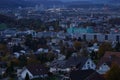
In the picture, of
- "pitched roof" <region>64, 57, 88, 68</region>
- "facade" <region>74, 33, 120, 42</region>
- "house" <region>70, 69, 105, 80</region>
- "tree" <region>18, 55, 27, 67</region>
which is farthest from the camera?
"facade" <region>74, 33, 120, 42</region>

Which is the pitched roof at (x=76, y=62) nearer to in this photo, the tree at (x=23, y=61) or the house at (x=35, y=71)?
the house at (x=35, y=71)

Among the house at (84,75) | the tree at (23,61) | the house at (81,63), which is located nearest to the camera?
the house at (84,75)

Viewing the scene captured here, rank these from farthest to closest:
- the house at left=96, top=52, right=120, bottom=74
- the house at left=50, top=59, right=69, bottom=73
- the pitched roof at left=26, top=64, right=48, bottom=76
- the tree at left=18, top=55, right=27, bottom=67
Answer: the tree at left=18, top=55, right=27, bottom=67, the house at left=50, top=59, right=69, bottom=73, the pitched roof at left=26, top=64, right=48, bottom=76, the house at left=96, top=52, right=120, bottom=74

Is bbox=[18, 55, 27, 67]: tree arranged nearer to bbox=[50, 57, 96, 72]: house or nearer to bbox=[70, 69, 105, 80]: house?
bbox=[50, 57, 96, 72]: house

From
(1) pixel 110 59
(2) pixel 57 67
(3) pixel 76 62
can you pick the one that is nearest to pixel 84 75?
(1) pixel 110 59

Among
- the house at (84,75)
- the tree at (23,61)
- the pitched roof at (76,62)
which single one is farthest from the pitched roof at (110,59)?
the tree at (23,61)

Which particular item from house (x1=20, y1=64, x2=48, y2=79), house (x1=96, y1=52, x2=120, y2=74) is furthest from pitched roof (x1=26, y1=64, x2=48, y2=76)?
house (x1=96, y1=52, x2=120, y2=74)

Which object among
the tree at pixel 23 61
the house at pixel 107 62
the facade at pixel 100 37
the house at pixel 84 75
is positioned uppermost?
the house at pixel 84 75

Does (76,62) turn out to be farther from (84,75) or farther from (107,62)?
(84,75)
